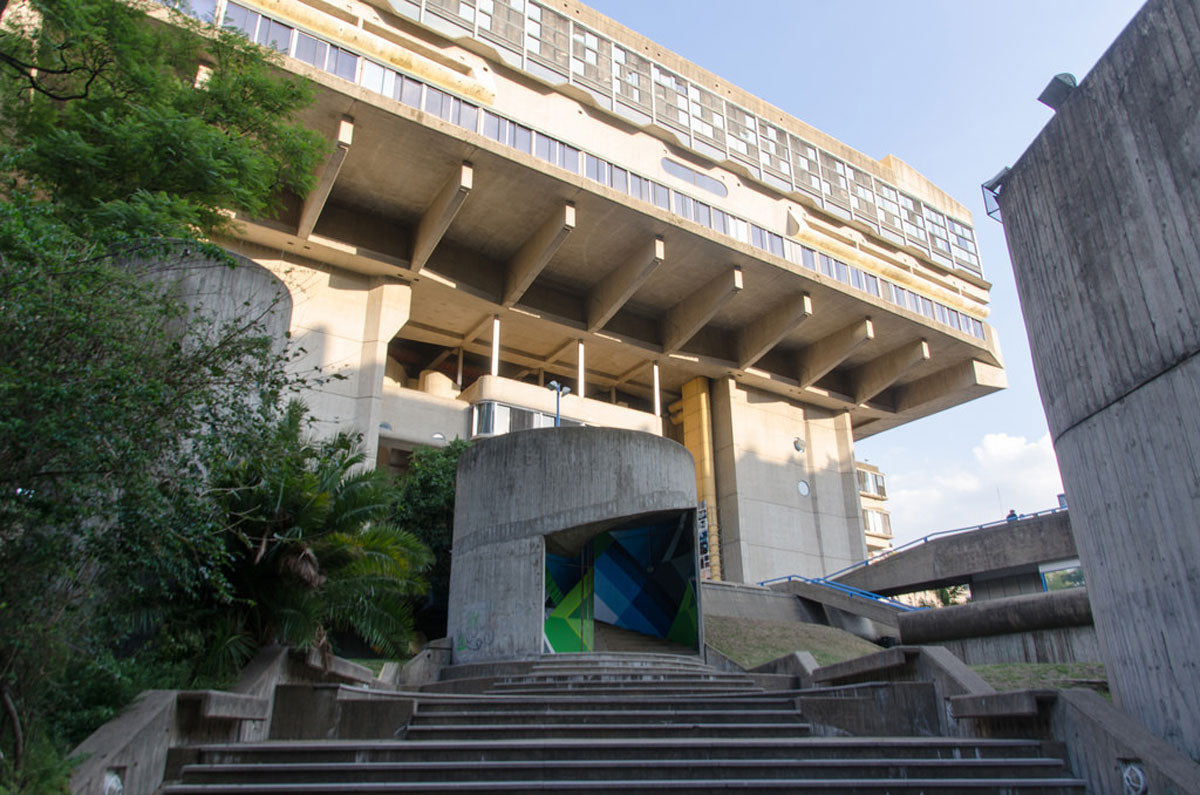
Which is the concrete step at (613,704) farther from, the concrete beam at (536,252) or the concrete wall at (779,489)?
the concrete wall at (779,489)

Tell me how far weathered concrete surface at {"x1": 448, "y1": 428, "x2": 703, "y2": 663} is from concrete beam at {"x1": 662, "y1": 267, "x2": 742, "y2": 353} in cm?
1279

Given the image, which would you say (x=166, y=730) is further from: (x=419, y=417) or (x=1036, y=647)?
(x=419, y=417)

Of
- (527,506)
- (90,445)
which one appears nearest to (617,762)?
(90,445)

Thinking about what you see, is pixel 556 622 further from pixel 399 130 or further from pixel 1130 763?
pixel 399 130

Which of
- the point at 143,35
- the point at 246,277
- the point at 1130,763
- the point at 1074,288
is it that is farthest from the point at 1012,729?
the point at 143,35

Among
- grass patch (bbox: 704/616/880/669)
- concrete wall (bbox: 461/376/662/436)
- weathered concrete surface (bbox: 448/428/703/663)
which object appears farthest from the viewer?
concrete wall (bbox: 461/376/662/436)

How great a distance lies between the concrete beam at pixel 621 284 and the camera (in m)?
24.4

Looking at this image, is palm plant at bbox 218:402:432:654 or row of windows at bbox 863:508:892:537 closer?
palm plant at bbox 218:402:432:654

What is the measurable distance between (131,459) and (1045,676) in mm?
8378

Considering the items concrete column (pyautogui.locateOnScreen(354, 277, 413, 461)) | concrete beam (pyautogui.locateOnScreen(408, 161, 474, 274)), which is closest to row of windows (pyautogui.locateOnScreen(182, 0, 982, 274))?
concrete beam (pyautogui.locateOnScreen(408, 161, 474, 274))

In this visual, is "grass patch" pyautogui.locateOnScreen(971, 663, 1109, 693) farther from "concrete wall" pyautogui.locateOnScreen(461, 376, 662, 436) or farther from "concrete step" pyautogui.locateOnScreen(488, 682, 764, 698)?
"concrete wall" pyautogui.locateOnScreen(461, 376, 662, 436)

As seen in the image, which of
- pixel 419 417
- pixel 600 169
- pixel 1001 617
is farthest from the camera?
pixel 419 417

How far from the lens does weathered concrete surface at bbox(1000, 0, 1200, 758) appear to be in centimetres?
→ 556

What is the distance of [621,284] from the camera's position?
1019 inches
